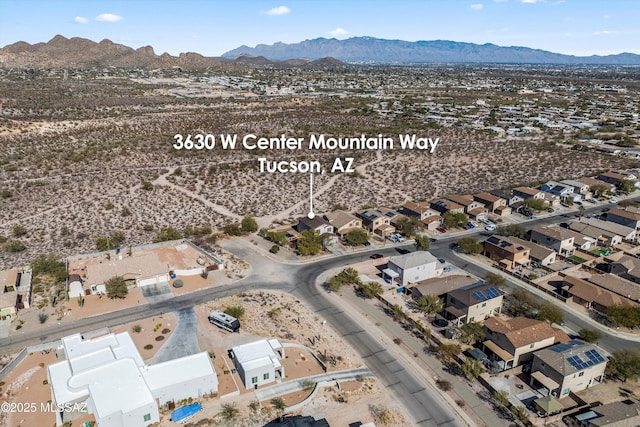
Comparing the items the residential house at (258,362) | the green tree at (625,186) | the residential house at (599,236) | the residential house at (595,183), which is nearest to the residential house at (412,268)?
the residential house at (258,362)

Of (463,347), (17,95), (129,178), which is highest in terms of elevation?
(17,95)

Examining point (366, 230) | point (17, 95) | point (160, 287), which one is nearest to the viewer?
→ point (160, 287)

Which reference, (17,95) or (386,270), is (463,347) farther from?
(17,95)

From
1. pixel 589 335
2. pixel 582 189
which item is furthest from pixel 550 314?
pixel 582 189

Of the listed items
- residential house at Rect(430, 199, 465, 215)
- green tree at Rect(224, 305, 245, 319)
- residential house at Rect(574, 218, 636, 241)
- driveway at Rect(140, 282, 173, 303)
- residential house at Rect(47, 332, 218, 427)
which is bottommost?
driveway at Rect(140, 282, 173, 303)

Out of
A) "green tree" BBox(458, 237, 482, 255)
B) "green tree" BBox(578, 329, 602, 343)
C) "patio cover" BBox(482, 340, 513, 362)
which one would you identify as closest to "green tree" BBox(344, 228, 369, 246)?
"green tree" BBox(458, 237, 482, 255)

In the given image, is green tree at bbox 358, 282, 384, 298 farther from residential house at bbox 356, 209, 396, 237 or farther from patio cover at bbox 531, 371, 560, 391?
patio cover at bbox 531, 371, 560, 391

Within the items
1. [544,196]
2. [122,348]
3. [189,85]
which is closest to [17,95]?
[189,85]
